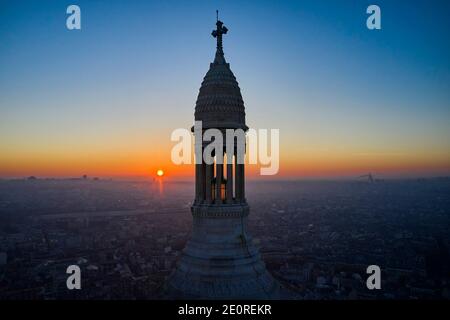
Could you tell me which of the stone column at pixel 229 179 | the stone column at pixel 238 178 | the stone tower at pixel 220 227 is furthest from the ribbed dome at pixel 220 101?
the stone column at pixel 238 178

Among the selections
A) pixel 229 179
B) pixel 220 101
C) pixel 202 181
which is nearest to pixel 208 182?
pixel 202 181

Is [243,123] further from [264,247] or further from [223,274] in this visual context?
[264,247]

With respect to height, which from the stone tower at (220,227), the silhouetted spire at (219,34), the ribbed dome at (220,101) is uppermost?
the silhouetted spire at (219,34)

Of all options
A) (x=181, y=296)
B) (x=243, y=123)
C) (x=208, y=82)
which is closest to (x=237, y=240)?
(x=181, y=296)

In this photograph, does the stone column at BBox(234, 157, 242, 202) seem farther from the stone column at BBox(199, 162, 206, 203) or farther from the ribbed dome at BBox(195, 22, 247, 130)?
the ribbed dome at BBox(195, 22, 247, 130)

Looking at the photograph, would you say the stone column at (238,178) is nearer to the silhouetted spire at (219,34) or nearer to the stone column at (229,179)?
the stone column at (229,179)

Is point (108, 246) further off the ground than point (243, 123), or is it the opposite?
point (243, 123)

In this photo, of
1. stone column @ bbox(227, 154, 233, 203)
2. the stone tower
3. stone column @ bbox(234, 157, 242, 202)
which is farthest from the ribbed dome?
stone column @ bbox(234, 157, 242, 202)
